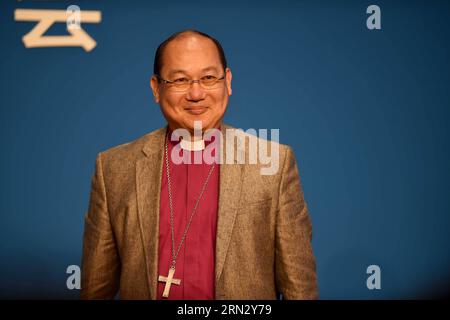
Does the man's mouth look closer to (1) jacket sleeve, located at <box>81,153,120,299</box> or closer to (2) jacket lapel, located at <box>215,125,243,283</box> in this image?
(2) jacket lapel, located at <box>215,125,243,283</box>

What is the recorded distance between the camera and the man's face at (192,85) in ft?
6.84

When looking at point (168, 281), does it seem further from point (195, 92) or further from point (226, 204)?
point (195, 92)

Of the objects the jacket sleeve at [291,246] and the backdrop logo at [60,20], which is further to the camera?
the backdrop logo at [60,20]

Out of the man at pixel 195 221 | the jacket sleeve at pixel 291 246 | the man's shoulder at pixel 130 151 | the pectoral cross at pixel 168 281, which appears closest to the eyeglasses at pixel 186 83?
the man at pixel 195 221

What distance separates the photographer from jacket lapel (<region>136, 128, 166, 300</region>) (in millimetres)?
2057

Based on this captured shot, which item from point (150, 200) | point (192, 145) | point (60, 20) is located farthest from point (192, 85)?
point (60, 20)

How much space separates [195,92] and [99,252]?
2.37 ft

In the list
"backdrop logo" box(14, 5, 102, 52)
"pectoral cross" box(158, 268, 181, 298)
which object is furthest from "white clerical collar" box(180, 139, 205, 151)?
"backdrop logo" box(14, 5, 102, 52)

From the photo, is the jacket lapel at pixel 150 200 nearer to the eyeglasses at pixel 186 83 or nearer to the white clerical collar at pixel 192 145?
the white clerical collar at pixel 192 145

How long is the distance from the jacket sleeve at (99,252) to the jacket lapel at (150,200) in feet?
0.54

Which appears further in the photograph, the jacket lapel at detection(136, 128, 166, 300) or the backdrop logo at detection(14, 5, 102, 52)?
the backdrop logo at detection(14, 5, 102, 52)

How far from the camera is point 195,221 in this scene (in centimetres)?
215
